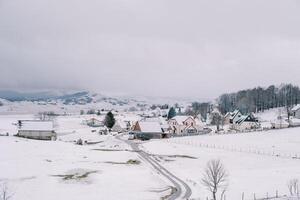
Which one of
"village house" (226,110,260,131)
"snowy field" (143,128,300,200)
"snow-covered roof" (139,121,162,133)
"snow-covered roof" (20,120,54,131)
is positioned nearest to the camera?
"snowy field" (143,128,300,200)

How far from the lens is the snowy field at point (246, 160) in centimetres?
4859

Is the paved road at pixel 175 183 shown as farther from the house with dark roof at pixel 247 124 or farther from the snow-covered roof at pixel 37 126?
the house with dark roof at pixel 247 124

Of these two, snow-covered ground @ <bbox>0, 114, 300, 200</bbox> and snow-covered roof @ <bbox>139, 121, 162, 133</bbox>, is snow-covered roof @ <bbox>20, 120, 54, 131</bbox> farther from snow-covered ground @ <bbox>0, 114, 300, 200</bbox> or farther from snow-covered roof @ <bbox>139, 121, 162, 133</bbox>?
snow-covered roof @ <bbox>139, 121, 162, 133</bbox>

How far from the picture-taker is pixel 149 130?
128m

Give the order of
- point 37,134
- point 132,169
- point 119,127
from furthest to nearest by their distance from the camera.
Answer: point 119,127
point 37,134
point 132,169

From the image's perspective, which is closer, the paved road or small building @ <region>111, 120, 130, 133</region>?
the paved road

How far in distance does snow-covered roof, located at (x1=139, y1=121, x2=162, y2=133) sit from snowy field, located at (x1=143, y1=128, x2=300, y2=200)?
678 inches

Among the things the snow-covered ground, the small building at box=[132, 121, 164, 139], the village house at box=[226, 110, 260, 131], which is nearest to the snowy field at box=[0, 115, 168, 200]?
the snow-covered ground

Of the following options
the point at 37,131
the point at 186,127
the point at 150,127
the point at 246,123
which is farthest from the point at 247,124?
the point at 37,131

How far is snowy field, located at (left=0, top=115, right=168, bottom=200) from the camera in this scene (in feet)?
148

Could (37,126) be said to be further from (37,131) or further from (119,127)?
(119,127)

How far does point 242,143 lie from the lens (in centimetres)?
10062

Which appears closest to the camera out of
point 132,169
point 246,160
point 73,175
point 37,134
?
point 73,175

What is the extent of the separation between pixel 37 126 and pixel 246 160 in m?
64.2
